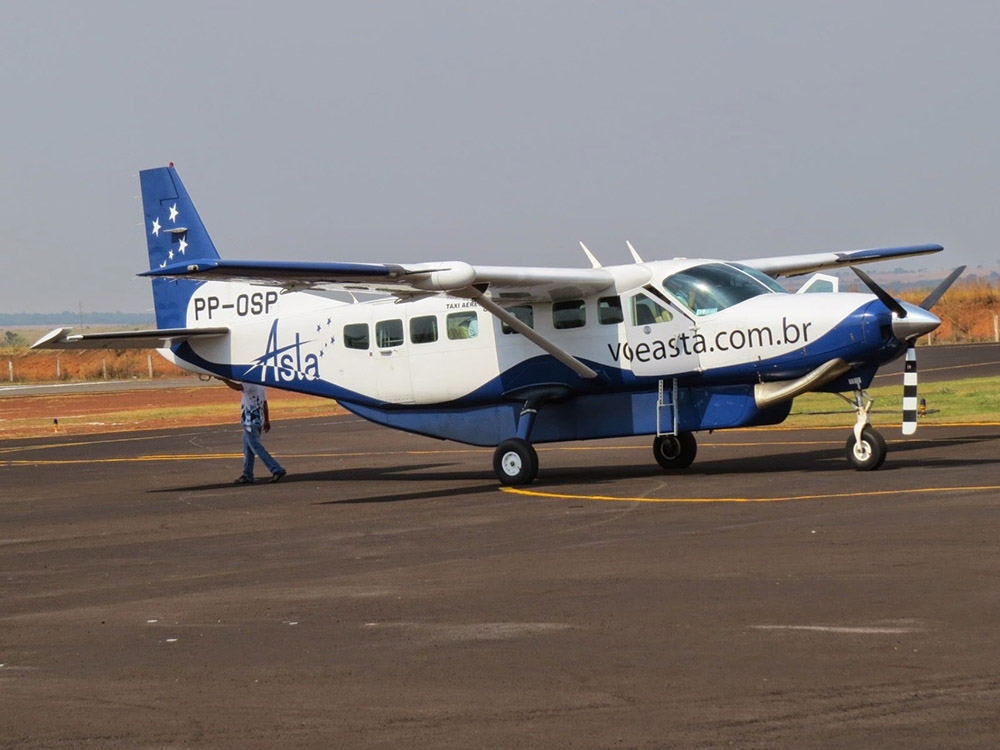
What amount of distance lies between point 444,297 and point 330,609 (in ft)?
38.2

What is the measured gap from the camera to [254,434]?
2284cm

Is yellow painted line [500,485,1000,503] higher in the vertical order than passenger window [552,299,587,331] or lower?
lower

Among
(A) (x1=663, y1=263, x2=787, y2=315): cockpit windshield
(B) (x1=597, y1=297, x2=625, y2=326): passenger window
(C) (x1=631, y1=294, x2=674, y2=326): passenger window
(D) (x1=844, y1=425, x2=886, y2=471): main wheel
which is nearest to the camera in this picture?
(D) (x1=844, y1=425, x2=886, y2=471): main wheel

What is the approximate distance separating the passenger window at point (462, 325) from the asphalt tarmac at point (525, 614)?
8.42ft

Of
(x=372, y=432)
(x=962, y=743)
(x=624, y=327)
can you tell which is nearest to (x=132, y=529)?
(x=624, y=327)

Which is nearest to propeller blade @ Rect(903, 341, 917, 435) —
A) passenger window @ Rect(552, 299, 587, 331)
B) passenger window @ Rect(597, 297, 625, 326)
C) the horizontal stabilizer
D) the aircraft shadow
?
the aircraft shadow

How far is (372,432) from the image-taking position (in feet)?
113

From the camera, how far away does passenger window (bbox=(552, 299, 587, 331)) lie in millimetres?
20719

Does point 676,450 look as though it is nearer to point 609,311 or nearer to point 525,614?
point 609,311

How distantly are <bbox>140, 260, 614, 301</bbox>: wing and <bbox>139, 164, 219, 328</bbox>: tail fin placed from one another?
19.6 feet

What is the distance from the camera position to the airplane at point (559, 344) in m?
18.9

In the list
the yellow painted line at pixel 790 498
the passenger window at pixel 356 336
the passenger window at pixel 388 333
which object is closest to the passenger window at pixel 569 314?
the passenger window at pixel 388 333

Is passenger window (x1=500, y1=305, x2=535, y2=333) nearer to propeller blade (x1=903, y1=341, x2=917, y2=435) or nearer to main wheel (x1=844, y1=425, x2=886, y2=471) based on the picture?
main wheel (x1=844, y1=425, x2=886, y2=471)

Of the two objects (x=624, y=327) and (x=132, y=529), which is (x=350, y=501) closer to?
(x=132, y=529)
